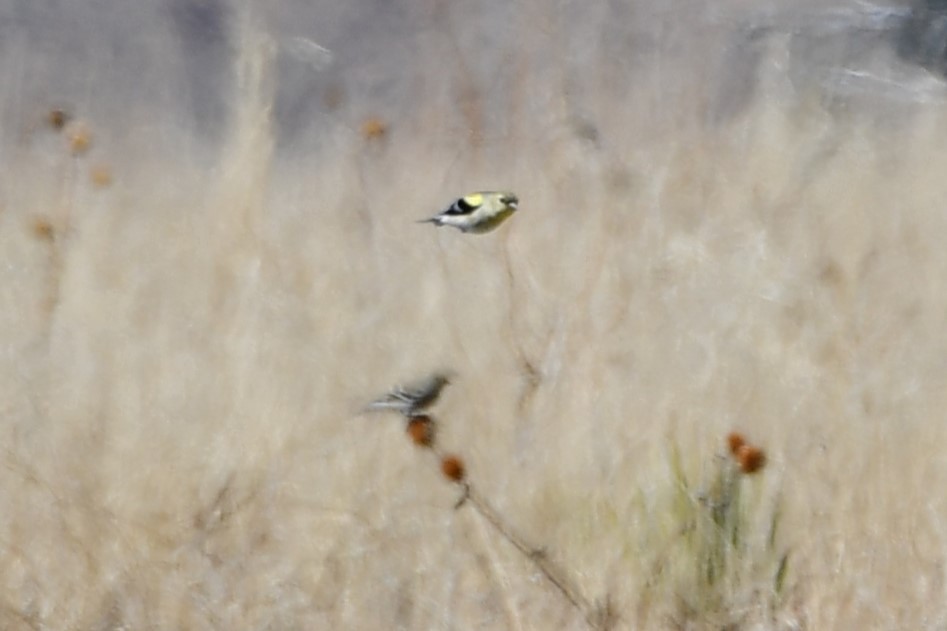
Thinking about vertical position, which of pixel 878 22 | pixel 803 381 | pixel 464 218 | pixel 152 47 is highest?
pixel 878 22

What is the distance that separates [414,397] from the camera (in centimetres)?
172

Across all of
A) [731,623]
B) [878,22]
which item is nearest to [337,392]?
[731,623]

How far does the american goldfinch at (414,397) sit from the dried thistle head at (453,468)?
0.23 ft

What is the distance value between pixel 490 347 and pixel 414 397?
0.36 ft

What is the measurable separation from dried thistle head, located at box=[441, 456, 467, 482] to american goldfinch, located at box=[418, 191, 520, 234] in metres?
0.28

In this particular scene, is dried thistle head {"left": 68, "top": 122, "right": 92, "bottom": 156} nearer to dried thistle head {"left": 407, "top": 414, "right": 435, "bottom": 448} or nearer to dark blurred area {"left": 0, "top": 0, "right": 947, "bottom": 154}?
dark blurred area {"left": 0, "top": 0, "right": 947, "bottom": 154}

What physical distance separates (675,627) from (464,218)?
21.5 inches

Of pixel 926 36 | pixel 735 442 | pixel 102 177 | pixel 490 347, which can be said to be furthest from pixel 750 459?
pixel 102 177

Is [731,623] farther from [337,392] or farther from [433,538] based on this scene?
[337,392]

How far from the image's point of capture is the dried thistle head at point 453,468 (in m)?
1.71

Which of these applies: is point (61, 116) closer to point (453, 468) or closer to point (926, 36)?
point (453, 468)

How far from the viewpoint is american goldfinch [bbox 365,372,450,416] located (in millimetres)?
1723

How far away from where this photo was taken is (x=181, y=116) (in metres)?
1.76

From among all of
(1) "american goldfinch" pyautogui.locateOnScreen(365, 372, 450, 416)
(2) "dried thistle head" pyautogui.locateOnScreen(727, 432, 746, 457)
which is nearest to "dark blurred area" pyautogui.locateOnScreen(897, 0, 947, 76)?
(2) "dried thistle head" pyautogui.locateOnScreen(727, 432, 746, 457)
